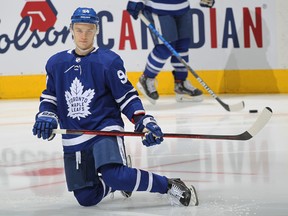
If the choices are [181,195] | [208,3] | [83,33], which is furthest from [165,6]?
[181,195]

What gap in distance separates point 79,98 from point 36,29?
13.0 feet

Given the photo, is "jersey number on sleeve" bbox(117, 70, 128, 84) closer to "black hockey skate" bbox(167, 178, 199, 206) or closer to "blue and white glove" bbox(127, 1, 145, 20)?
"black hockey skate" bbox(167, 178, 199, 206)

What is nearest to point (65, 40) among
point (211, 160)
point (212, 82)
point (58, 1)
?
point (58, 1)

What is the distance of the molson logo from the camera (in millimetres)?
7023

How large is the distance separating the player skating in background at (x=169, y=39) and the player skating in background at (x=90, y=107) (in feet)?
9.99

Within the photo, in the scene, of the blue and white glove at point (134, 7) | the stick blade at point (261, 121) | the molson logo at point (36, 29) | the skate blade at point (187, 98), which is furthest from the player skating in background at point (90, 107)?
the molson logo at point (36, 29)

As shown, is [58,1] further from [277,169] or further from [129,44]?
[277,169]

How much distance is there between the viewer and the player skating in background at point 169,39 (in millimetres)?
6305

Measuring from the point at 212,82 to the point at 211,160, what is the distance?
114 inches

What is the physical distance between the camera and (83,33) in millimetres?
3148

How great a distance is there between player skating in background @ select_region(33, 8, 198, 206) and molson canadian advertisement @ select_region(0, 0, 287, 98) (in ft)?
12.2

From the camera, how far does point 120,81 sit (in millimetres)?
3141

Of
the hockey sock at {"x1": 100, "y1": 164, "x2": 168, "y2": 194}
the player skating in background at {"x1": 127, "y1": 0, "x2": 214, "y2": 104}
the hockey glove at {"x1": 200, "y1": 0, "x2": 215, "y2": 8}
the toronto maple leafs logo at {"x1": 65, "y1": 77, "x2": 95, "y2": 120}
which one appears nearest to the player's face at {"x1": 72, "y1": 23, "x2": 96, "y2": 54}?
the toronto maple leafs logo at {"x1": 65, "y1": 77, "x2": 95, "y2": 120}

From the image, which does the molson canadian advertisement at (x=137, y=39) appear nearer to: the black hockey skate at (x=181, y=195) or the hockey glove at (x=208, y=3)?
the hockey glove at (x=208, y=3)
